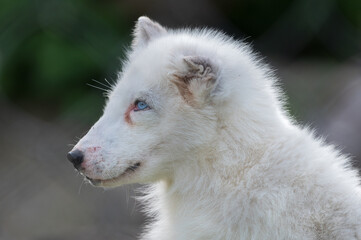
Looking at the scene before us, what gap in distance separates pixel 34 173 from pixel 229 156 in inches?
60.5

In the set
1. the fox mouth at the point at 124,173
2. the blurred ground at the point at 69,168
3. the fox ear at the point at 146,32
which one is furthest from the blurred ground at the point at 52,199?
the fox mouth at the point at 124,173

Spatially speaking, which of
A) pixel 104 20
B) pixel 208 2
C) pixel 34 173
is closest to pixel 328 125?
pixel 208 2

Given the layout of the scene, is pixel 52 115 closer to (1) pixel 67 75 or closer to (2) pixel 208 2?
(1) pixel 67 75

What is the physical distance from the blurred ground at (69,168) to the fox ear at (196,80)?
1.13 m

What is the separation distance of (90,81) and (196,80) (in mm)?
1456

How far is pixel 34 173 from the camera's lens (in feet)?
8.98

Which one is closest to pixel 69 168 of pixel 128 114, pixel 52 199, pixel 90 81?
pixel 52 199

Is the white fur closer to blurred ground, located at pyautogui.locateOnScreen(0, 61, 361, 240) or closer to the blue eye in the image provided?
the blue eye

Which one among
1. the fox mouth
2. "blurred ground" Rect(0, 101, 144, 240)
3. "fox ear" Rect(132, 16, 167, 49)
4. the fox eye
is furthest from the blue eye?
"blurred ground" Rect(0, 101, 144, 240)

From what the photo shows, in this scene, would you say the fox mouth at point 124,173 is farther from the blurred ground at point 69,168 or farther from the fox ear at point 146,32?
the blurred ground at point 69,168

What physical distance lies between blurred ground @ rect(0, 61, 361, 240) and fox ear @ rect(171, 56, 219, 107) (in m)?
1.13

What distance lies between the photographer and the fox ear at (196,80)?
1.33 m

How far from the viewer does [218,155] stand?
4.42 ft

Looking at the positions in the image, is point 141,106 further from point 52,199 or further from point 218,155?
point 52,199
